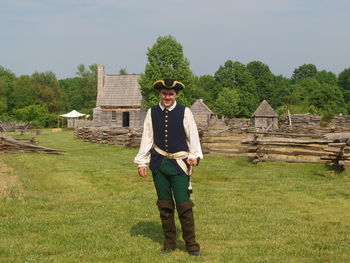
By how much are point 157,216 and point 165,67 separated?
1278 inches

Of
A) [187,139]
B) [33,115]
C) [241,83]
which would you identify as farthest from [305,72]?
[187,139]

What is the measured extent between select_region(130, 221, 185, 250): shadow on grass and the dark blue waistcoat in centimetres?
117

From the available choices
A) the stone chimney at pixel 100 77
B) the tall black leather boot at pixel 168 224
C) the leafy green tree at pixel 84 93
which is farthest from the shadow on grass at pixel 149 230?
the leafy green tree at pixel 84 93

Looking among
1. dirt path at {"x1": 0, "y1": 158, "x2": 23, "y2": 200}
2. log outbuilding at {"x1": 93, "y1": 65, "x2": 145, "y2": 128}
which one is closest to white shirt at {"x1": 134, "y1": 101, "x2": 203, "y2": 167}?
dirt path at {"x1": 0, "y1": 158, "x2": 23, "y2": 200}

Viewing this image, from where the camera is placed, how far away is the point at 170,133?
528 cm

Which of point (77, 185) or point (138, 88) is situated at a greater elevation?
point (138, 88)

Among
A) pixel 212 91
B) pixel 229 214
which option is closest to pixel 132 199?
pixel 229 214

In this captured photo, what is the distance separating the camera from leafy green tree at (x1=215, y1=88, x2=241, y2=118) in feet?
209

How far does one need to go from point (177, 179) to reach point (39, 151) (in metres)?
14.1

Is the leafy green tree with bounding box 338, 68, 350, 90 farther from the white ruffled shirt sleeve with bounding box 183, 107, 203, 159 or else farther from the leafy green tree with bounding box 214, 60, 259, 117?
the white ruffled shirt sleeve with bounding box 183, 107, 203, 159

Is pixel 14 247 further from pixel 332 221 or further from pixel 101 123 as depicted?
pixel 101 123

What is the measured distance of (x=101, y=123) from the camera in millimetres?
42406

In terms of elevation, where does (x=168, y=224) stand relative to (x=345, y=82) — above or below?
below

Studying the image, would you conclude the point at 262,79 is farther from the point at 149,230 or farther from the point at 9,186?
the point at 149,230
